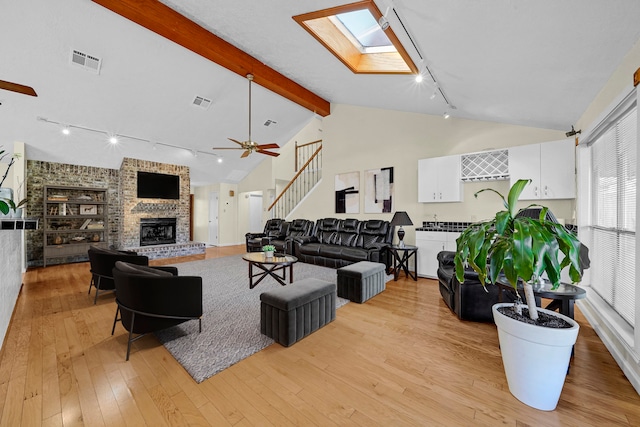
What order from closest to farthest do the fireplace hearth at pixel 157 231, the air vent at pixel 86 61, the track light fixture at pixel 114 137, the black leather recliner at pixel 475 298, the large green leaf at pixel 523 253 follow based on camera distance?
1. the large green leaf at pixel 523 253
2. the black leather recliner at pixel 475 298
3. the air vent at pixel 86 61
4. the track light fixture at pixel 114 137
5. the fireplace hearth at pixel 157 231

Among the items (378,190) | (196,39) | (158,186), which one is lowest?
(378,190)

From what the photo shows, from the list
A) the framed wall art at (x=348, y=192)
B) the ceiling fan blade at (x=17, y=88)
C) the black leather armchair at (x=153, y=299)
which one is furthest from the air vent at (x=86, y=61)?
the framed wall art at (x=348, y=192)

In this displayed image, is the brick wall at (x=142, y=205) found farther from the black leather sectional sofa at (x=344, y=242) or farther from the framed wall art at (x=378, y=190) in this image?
the framed wall art at (x=378, y=190)

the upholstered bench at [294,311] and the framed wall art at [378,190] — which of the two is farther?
the framed wall art at [378,190]

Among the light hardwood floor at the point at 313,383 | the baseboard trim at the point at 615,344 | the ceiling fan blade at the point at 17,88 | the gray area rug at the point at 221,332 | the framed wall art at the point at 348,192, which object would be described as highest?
the ceiling fan blade at the point at 17,88

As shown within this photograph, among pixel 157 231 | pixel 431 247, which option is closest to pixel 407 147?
pixel 431 247

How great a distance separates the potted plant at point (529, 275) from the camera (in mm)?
1502

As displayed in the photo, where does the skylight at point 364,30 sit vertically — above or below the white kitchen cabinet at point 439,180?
above

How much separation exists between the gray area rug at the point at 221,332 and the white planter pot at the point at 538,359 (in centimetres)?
192

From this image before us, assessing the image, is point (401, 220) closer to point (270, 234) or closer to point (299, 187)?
point (270, 234)

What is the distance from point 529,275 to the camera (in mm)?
1457

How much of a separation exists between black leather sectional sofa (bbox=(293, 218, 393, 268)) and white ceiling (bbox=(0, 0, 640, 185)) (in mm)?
2612

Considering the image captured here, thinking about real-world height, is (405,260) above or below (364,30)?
below

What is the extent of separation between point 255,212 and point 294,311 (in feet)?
26.8
